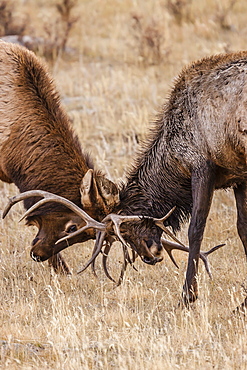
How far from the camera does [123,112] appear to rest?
37.0ft

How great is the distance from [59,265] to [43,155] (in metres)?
1.38

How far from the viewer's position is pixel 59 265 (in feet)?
23.9

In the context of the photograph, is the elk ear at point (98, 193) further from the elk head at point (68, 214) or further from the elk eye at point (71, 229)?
the elk eye at point (71, 229)

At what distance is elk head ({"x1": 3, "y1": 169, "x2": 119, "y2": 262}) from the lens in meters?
6.10

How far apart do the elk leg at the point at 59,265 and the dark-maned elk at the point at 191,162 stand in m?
1.21

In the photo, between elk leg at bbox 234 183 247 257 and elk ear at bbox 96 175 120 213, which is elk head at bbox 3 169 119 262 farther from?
elk leg at bbox 234 183 247 257

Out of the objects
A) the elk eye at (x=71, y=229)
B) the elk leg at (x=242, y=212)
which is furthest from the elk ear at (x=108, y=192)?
the elk leg at (x=242, y=212)

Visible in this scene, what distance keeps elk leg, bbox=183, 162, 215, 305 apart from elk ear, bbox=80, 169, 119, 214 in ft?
2.47

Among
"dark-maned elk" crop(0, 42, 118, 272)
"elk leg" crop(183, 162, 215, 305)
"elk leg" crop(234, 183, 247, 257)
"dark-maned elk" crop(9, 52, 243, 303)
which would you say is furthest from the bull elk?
"elk leg" crop(234, 183, 247, 257)

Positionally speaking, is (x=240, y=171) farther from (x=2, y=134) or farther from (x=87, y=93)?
(x=87, y=93)

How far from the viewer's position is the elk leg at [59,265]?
7250 mm

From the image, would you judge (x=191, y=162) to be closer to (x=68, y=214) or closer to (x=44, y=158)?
(x=68, y=214)

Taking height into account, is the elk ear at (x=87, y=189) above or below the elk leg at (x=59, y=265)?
above

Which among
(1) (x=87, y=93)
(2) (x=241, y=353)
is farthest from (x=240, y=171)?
(1) (x=87, y=93)
